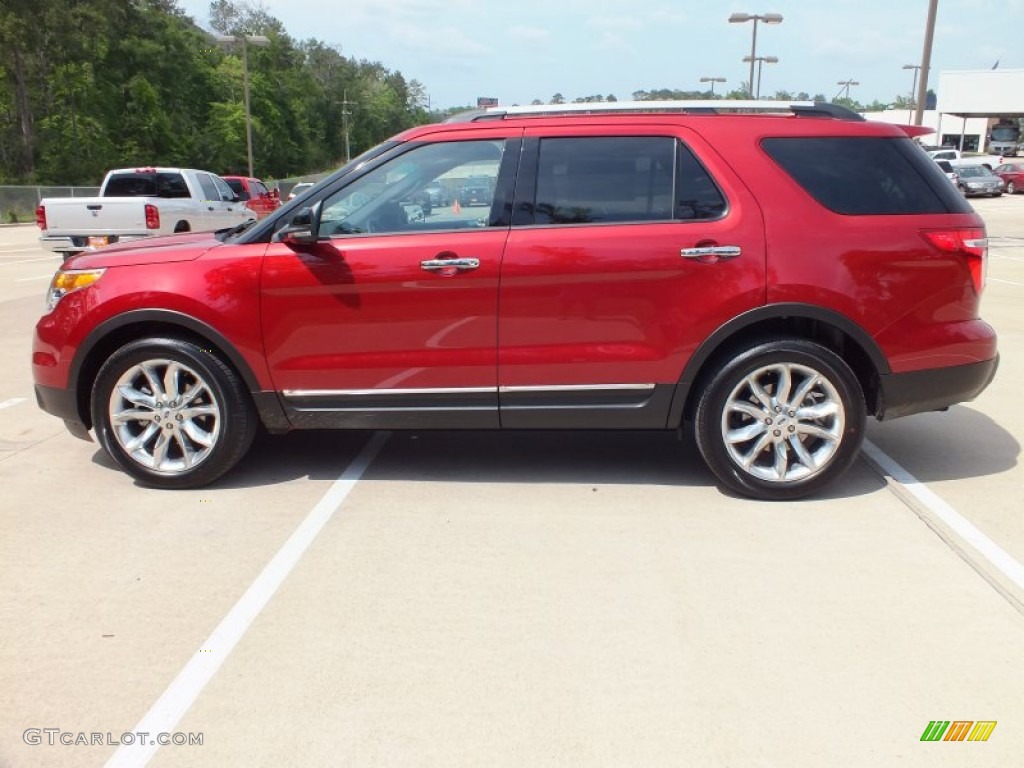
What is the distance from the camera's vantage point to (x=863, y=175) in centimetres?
445

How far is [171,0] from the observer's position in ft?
247

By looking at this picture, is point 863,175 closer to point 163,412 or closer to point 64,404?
point 163,412

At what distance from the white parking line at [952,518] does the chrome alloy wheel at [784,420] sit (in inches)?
22.6

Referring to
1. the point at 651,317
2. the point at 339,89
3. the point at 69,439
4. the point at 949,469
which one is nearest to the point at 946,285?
the point at 949,469

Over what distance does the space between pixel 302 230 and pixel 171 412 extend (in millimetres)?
1213

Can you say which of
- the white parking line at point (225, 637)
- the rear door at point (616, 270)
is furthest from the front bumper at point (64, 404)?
the rear door at point (616, 270)

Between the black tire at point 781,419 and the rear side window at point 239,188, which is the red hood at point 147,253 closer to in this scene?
the black tire at point 781,419

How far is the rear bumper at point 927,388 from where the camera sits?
4469 mm

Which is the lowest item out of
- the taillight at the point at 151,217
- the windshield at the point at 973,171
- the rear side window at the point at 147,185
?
the windshield at the point at 973,171

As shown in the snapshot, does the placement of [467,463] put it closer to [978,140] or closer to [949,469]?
[949,469]

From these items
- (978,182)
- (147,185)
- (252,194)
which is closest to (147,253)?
(147,185)

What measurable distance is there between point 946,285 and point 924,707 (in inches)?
93.0

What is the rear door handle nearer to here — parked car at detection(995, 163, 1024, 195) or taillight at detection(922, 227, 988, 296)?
taillight at detection(922, 227, 988, 296)

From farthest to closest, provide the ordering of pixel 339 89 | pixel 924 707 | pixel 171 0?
1. pixel 339 89
2. pixel 171 0
3. pixel 924 707
